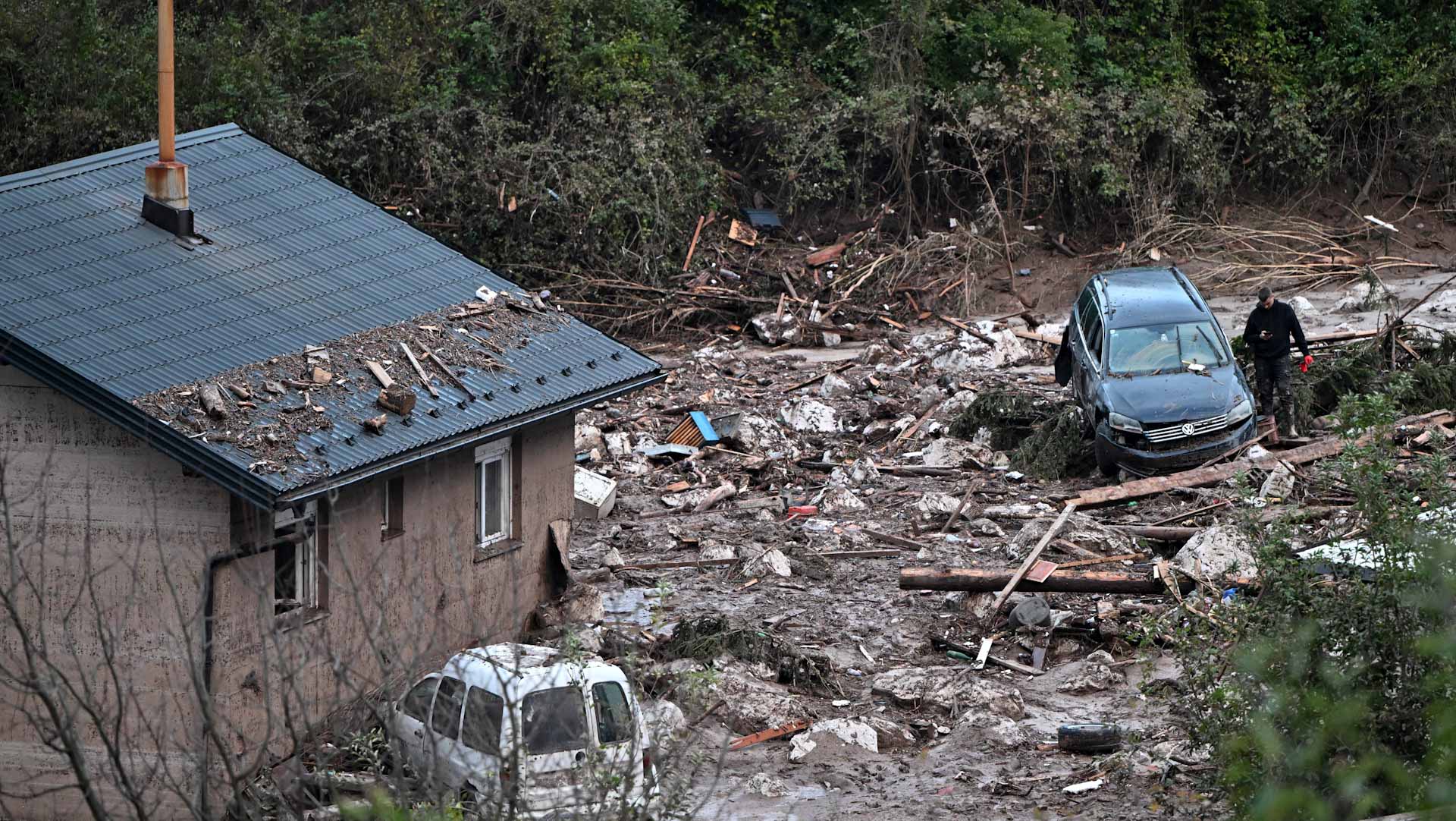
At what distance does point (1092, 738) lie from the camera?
36.8ft

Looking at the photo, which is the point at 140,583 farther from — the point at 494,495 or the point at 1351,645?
the point at 1351,645

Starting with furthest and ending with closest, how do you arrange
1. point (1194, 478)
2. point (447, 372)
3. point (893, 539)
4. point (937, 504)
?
point (937, 504)
point (893, 539)
point (1194, 478)
point (447, 372)

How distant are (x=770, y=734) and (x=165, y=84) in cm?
780

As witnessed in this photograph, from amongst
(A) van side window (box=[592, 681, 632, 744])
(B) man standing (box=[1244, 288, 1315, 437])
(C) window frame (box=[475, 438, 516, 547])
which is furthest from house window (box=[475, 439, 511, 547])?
(B) man standing (box=[1244, 288, 1315, 437])

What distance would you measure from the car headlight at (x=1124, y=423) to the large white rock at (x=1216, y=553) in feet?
10.0

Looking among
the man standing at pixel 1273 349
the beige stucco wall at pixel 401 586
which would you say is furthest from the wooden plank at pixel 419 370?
the man standing at pixel 1273 349

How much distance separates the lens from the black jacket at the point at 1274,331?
17406 mm

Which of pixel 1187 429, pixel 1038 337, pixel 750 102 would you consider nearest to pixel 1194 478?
pixel 1187 429

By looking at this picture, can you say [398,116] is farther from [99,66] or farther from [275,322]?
[275,322]

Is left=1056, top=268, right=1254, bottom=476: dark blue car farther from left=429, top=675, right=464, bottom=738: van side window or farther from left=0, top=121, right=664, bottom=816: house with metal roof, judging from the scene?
left=429, top=675, right=464, bottom=738: van side window

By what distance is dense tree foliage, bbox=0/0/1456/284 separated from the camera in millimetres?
27375

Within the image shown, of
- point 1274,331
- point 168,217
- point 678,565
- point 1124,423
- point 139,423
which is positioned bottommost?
point 678,565

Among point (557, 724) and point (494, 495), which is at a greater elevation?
point (557, 724)

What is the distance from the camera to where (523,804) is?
6.41 meters
